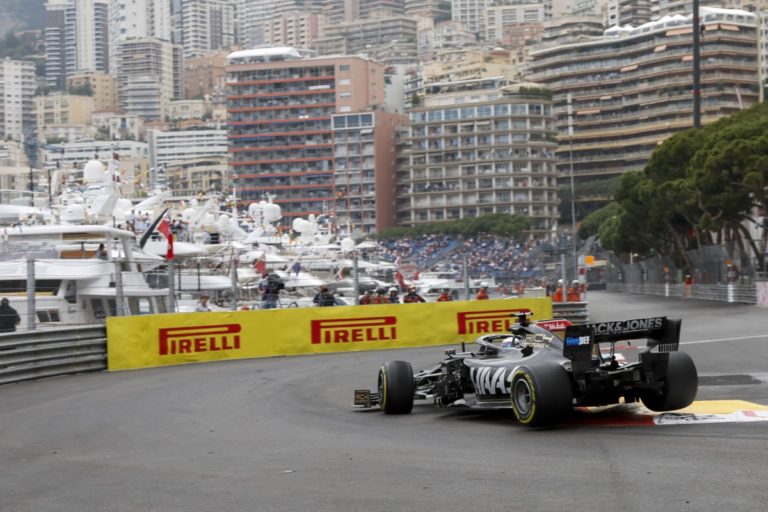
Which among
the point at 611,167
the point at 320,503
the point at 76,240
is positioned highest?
the point at 611,167

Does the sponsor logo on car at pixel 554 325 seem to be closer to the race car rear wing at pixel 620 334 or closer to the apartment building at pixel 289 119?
the race car rear wing at pixel 620 334

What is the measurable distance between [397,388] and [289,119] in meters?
152

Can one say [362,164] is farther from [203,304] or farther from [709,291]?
[203,304]

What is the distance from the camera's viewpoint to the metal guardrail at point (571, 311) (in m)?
30.8

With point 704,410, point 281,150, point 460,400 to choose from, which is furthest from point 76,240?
point 281,150

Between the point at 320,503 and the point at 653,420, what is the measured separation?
4519 mm

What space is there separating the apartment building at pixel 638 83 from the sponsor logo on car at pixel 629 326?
144750mm

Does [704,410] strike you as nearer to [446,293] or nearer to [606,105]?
[446,293]

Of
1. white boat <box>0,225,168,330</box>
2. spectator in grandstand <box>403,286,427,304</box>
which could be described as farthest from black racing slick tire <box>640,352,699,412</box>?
spectator in grandstand <box>403,286,427,304</box>

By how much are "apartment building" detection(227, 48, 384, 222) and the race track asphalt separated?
143 meters

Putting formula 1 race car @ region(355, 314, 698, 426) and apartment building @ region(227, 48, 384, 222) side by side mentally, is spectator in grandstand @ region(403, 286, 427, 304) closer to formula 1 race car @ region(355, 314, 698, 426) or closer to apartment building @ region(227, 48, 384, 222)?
formula 1 race car @ region(355, 314, 698, 426)

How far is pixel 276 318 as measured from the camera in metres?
24.7

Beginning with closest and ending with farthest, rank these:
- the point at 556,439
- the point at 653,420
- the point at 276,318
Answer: the point at 556,439, the point at 653,420, the point at 276,318

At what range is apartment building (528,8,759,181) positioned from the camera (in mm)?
157750
